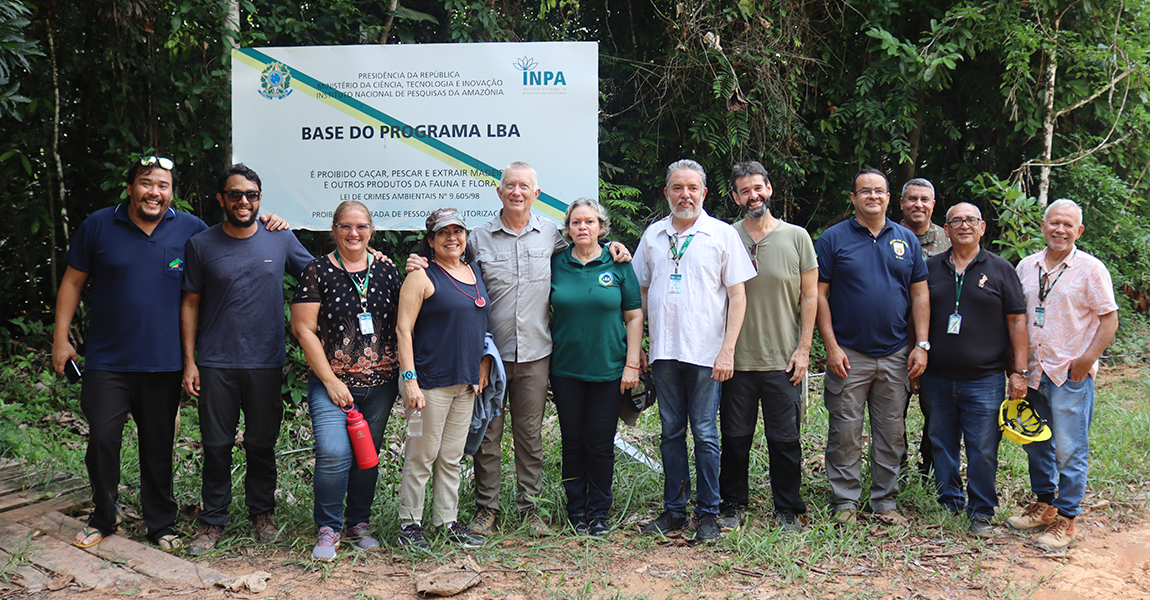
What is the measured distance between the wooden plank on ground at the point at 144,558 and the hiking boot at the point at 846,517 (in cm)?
296

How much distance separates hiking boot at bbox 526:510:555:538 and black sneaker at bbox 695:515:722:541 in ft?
2.40

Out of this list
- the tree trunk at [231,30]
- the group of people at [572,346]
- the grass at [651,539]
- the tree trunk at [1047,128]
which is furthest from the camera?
the tree trunk at [1047,128]

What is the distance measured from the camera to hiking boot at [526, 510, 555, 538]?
381 cm

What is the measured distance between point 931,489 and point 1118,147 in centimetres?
495

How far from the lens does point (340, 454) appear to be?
3.45 metres

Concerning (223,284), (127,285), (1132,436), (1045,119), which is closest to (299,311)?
(223,284)

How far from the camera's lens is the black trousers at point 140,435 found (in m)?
3.52

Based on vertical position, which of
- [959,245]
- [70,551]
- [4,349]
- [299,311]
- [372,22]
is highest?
[372,22]

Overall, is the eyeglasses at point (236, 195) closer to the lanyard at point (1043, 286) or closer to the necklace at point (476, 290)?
the necklace at point (476, 290)

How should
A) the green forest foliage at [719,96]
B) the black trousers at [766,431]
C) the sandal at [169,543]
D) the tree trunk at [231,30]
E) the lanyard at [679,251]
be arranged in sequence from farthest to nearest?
the green forest foliage at [719,96]
the tree trunk at [231,30]
the black trousers at [766,431]
the lanyard at [679,251]
the sandal at [169,543]

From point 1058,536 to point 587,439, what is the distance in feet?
7.91

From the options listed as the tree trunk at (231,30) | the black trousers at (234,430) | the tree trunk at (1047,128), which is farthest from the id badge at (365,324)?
the tree trunk at (1047,128)

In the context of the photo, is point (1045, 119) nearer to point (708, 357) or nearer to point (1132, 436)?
point (1132, 436)

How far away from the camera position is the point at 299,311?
3342 mm
